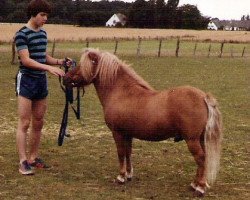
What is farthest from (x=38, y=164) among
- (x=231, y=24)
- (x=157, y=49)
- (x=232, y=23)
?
(x=232, y=23)

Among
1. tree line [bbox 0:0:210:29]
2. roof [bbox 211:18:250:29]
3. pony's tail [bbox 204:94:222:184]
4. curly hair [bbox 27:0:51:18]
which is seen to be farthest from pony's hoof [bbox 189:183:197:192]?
roof [bbox 211:18:250:29]

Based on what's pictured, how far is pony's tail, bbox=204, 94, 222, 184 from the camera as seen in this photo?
5.78 metres

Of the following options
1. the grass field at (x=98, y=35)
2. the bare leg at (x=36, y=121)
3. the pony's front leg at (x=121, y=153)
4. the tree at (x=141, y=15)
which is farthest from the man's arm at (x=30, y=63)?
the tree at (x=141, y=15)

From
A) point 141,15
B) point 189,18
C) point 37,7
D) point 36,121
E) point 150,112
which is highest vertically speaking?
point 37,7

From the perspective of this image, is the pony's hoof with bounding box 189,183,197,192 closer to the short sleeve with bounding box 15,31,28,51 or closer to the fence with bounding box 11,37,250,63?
the short sleeve with bounding box 15,31,28,51

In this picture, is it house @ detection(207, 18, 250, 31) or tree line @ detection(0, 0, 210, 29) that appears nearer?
tree line @ detection(0, 0, 210, 29)

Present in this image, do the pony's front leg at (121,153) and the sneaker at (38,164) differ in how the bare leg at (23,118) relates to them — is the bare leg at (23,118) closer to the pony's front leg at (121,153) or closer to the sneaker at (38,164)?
the sneaker at (38,164)

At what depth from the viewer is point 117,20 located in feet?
319

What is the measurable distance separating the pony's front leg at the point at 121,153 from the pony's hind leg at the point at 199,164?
0.91 meters

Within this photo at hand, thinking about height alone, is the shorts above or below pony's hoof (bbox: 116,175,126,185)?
above

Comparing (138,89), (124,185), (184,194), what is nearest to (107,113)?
(138,89)

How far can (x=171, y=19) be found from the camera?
90.8m

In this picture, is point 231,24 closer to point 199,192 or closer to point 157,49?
point 157,49

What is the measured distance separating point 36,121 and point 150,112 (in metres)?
1.92
